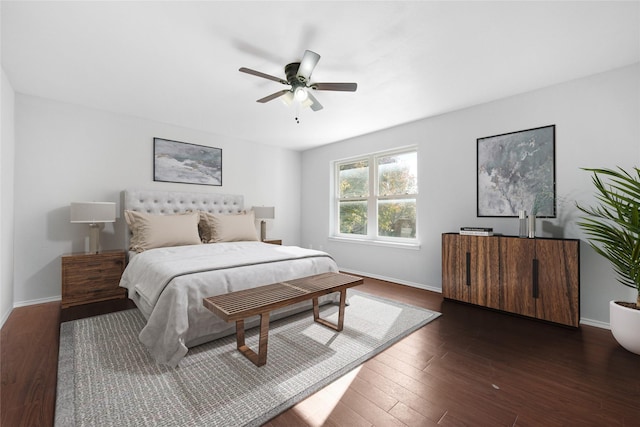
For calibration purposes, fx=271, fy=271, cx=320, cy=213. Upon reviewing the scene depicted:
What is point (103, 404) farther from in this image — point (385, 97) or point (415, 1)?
point (385, 97)

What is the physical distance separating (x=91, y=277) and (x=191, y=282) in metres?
2.02

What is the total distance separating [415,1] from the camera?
5.76 feet

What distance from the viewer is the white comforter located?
6.34 feet

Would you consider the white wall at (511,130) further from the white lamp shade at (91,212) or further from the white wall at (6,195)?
the white wall at (6,195)

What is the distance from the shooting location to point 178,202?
13.5ft

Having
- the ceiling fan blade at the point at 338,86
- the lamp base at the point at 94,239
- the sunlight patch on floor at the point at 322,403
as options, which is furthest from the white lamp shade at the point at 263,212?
the sunlight patch on floor at the point at 322,403

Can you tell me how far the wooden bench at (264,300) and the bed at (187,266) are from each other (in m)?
0.19

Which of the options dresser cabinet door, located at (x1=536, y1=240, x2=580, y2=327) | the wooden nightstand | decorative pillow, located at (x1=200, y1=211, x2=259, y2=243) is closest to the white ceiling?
decorative pillow, located at (x1=200, y1=211, x2=259, y2=243)

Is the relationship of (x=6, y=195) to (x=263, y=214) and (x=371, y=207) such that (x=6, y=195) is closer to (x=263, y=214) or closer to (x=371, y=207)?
(x=263, y=214)

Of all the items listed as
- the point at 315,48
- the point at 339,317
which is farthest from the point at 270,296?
the point at 315,48

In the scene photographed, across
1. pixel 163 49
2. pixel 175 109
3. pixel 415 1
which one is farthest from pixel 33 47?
pixel 415 1

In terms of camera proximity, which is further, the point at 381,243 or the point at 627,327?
the point at 381,243

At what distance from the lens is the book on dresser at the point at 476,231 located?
3090mm

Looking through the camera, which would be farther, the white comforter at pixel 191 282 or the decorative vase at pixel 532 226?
the decorative vase at pixel 532 226
